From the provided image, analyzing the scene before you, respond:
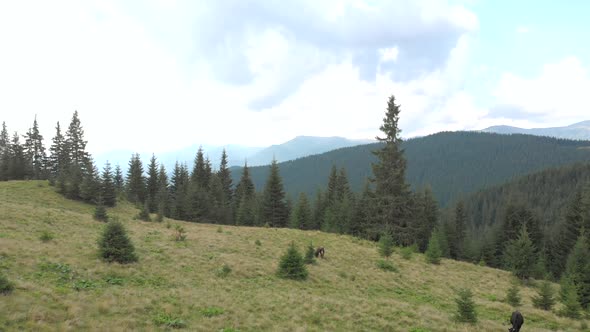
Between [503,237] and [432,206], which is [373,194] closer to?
[432,206]

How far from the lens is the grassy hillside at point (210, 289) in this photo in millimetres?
10875

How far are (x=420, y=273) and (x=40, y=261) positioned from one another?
25748 millimetres

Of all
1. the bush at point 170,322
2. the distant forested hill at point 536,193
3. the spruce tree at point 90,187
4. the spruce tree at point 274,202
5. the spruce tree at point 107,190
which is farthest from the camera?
the distant forested hill at point 536,193

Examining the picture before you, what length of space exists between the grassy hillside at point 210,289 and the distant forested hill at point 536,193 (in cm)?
15842

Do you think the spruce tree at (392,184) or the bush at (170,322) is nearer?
the bush at (170,322)

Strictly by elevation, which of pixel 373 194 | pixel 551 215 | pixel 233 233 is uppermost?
pixel 373 194

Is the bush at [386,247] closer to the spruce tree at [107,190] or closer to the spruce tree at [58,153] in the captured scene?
the spruce tree at [107,190]

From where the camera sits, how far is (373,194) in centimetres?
3881

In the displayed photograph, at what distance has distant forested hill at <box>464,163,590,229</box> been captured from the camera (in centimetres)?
16288

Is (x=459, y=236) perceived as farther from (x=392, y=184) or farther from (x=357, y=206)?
(x=392, y=184)

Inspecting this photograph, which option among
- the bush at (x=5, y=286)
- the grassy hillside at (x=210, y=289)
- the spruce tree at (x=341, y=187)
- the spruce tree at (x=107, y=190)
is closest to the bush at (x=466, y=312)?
the grassy hillside at (x=210, y=289)

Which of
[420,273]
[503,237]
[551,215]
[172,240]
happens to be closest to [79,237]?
[172,240]

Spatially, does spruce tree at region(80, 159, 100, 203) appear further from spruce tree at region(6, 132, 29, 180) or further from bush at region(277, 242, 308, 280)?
bush at region(277, 242, 308, 280)

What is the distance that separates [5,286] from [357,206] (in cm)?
5111
